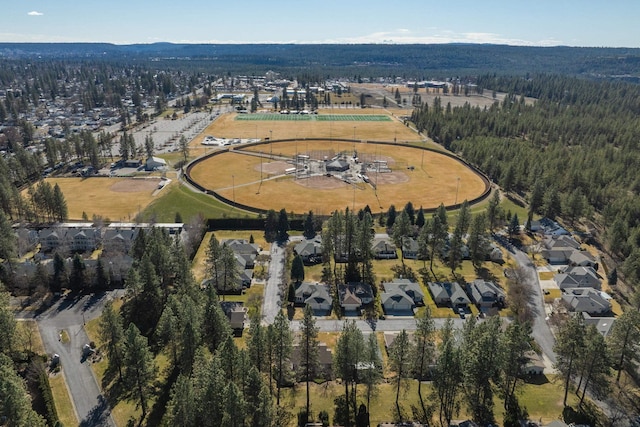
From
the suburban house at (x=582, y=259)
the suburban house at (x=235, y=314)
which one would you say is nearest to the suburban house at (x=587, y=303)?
the suburban house at (x=582, y=259)

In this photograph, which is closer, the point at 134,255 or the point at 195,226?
the point at 134,255

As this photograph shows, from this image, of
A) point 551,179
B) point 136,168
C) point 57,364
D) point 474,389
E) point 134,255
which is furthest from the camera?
point 136,168

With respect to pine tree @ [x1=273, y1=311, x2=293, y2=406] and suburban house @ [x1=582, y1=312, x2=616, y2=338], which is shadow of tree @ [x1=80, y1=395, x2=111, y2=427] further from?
suburban house @ [x1=582, y1=312, x2=616, y2=338]

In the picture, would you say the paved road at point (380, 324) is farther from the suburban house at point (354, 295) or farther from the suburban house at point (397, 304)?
the suburban house at point (354, 295)

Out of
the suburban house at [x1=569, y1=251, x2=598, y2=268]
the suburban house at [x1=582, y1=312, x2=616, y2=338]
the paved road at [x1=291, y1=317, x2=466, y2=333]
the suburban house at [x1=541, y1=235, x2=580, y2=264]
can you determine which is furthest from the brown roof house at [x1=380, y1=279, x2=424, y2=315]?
the suburban house at [x1=569, y1=251, x2=598, y2=268]

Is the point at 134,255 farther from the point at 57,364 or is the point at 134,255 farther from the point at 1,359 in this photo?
the point at 1,359

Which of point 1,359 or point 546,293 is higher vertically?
point 1,359

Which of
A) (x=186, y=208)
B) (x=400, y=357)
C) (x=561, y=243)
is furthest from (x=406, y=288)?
(x=186, y=208)

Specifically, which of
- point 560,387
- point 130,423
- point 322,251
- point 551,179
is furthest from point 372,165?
point 130,423
